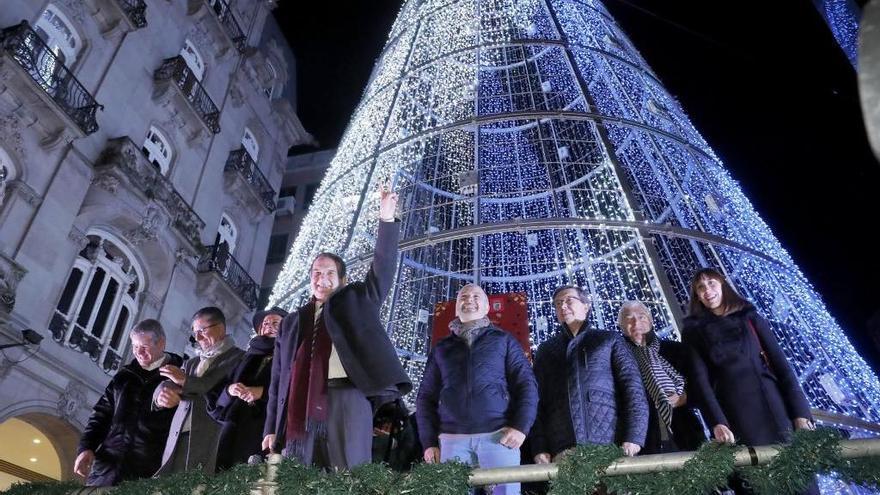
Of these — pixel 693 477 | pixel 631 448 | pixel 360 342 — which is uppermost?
pixel 360 342

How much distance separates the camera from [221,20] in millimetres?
16812

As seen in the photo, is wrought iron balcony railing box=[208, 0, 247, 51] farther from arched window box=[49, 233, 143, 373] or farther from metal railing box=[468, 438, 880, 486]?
metal railing box=[468, 438, 880, 486]

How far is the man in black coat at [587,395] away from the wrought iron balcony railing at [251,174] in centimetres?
1386

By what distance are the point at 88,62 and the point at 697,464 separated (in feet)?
43.9

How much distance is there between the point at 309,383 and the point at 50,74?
1070 centimetres

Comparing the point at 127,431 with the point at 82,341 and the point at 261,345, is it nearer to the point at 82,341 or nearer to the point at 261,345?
the point at 261,345

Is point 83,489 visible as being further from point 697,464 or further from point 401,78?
point 401,78

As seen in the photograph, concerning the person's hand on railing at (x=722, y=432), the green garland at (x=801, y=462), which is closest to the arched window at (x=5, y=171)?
the person's hand on railing at (x=722, y=432)

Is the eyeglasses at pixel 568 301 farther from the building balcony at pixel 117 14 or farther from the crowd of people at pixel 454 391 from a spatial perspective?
the building balcony at pixel 117 14

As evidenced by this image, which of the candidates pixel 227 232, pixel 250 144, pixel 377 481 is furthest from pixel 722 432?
pixel 250 144

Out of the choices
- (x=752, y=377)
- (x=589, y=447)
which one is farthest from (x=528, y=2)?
(x=589, y=447)

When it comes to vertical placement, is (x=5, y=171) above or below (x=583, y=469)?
above

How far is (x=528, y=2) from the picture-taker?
8.20m

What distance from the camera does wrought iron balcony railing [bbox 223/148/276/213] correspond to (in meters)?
16.2
